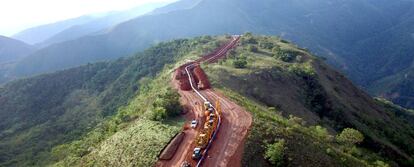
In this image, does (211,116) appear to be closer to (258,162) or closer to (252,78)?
(258,162)

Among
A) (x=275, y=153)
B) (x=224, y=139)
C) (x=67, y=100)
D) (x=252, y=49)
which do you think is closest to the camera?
(x=275, y=153)

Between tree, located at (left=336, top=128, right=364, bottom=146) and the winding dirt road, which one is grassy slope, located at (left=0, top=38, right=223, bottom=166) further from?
tree, located at (left=336, top=128, right=364, bottom=146)

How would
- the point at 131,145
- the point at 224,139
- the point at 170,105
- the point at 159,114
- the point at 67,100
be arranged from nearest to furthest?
the point at 224,139
the point at 131,145
the point at 159,114
the point at 170,105
the point at 67,100

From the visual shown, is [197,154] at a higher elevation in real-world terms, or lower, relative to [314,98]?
higher

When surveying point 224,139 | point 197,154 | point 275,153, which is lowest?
point 197,154

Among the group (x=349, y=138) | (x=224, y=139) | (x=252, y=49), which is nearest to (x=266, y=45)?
(x=252, y=49)

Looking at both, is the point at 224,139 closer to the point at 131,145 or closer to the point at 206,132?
the point at 206,132

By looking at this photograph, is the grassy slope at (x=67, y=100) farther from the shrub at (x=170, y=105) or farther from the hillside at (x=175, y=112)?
the shrub at (x=170, y=105)

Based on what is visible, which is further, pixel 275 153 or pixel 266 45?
pixel 266 45

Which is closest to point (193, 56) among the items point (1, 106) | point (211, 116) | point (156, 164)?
point (211, 116)
